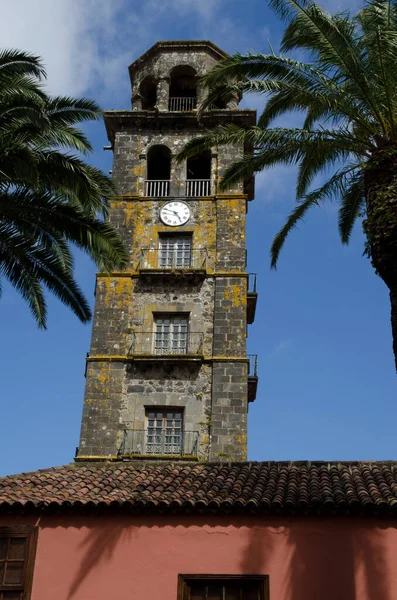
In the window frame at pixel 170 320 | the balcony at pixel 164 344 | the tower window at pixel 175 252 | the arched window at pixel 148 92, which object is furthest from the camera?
the arched window at pixel 148 92

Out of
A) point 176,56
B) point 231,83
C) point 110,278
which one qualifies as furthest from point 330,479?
point 176,56

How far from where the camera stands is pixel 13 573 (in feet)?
57.1

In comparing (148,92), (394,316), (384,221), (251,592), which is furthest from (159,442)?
(148,92)

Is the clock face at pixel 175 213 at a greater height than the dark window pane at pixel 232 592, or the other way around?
the clock face at pixel 175 213

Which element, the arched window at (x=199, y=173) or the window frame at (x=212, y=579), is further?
the arched window at (x=199, y=173)

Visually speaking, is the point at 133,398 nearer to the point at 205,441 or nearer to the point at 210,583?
the point at 205,441

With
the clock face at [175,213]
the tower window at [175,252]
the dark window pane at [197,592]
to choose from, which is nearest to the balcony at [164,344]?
the tower window at [175,252]

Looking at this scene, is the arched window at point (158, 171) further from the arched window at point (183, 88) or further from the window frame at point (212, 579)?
the window frame at point (212, 579)

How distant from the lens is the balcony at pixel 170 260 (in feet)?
107

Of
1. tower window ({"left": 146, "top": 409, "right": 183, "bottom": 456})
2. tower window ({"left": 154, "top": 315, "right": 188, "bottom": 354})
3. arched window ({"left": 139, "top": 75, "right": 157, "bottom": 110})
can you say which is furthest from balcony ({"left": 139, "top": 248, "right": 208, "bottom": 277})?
arched window ({"left": 139, "top": 75, "right": 157, "bottom": 110})

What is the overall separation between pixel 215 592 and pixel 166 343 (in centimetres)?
1526

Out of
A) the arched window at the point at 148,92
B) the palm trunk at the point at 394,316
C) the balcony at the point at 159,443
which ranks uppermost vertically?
the arched window at the point at 148,92

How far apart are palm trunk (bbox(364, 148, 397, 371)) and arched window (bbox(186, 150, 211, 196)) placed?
17.3 metres

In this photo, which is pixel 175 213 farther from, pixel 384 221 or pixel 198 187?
pixel 384 221
